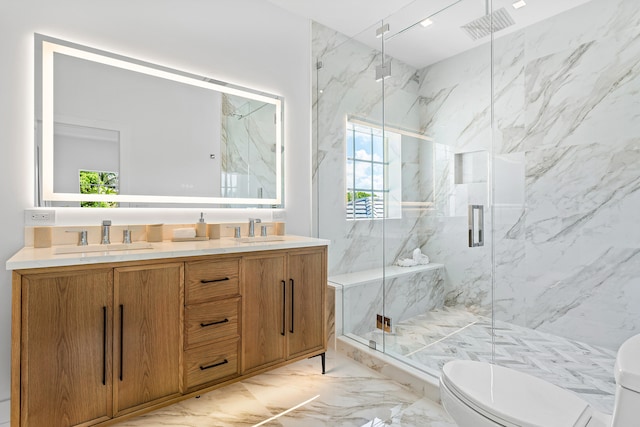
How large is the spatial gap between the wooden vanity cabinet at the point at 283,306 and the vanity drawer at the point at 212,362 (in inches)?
2.6

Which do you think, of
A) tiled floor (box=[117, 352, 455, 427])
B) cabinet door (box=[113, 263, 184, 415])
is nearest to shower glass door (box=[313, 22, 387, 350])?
tiled floor (box=[117, 352, 455, 427])

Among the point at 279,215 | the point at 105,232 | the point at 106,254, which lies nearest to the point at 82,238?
the point at 105,232

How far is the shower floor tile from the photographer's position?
1.83m

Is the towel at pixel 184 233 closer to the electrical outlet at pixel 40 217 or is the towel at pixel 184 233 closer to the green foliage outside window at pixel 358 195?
the electrical outlet at pixel 40 217

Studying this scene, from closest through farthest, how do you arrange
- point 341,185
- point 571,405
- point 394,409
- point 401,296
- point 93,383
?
point 571,405, point 93,383, point 394,409, point 401,296, point 341,185

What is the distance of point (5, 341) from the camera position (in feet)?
5.32

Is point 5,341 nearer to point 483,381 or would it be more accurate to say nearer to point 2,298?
point 2,298

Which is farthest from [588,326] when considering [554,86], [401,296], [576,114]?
[554,86]

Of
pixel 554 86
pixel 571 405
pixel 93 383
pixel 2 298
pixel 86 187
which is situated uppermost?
pixel 554 86

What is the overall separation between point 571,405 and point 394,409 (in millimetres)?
961

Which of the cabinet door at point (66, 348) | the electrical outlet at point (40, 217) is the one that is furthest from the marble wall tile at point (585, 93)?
the electrical outlet at point (40, 217)

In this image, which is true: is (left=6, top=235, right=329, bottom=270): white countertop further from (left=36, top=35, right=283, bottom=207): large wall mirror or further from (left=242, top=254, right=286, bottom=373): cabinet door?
(left=36, top=35, right=283, bottom=207): large wall mirror

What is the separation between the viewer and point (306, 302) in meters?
2.11

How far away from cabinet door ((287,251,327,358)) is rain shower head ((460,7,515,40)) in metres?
1.67
